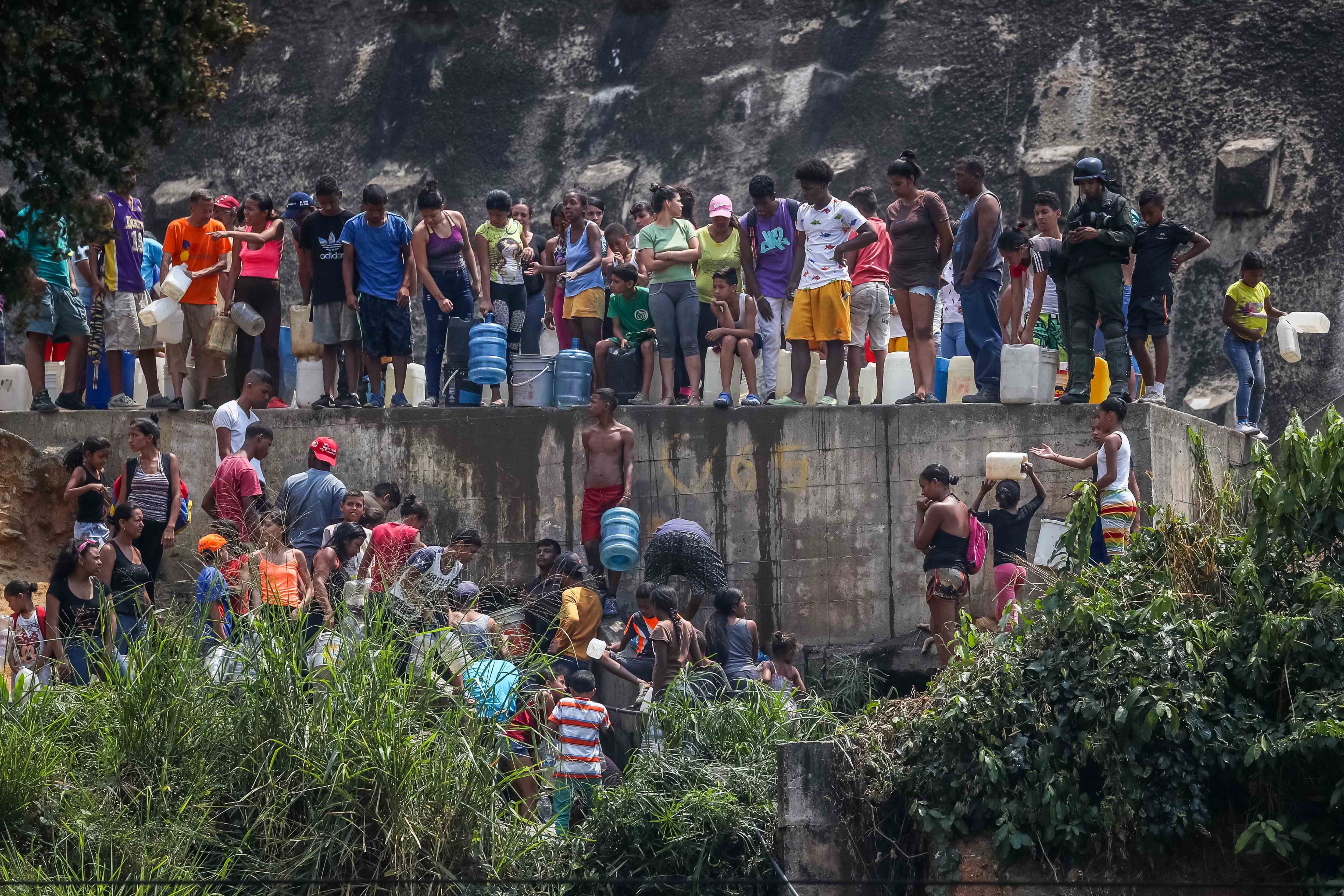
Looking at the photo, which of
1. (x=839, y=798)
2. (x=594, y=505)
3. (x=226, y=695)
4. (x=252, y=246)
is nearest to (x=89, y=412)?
(x=252, y=246)

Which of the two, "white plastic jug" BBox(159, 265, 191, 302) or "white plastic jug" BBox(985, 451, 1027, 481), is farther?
"white plastic jug" BBox(159, 265, 191, 302)

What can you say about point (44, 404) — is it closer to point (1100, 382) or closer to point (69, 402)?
point (69, 402)

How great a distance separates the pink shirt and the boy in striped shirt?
5.36m

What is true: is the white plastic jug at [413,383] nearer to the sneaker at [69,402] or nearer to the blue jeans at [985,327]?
the sneaker at [69,402]

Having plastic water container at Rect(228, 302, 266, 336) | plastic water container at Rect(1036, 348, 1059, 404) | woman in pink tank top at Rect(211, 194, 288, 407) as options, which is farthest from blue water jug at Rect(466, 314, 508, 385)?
plastic water container at Rect(1036, 348, 1059, 404)

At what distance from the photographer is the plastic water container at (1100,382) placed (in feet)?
38.3

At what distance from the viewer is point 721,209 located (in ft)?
40.5

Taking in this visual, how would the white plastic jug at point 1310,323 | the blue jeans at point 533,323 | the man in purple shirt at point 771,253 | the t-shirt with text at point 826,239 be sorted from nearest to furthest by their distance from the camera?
1. the t-shirt with text at point 826,239
2. the man in purple shirt at point 771,253
3. the blue jeans at point 533,323
4. the white plastic jug at point 1310,323

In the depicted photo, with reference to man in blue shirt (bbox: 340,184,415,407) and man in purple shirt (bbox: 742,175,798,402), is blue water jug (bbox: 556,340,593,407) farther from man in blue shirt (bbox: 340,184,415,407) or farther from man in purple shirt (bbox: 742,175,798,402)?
man in purple shirt (bbox: 742,175,798,402)

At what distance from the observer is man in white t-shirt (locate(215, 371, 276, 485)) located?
11.8 meters

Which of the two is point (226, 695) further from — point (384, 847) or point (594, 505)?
point (594, 505)

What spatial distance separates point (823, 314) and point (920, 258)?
0.76 meters

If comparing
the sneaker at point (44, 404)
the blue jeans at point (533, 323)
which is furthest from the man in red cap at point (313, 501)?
the sneaker at point (44, 404)

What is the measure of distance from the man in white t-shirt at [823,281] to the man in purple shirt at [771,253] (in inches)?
9.7
